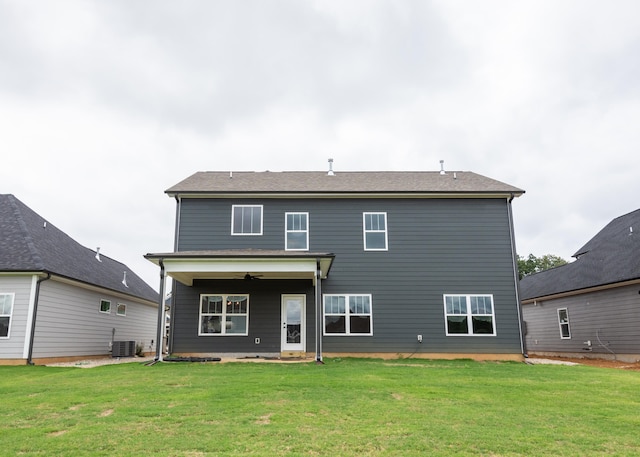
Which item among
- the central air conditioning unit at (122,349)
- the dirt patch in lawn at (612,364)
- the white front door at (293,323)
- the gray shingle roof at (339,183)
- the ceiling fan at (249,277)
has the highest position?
the gray shingle roof at (339,183)

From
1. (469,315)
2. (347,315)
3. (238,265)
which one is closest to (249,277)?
(238,265)

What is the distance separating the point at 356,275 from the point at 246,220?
13.1 ft

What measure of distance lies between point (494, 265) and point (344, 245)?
4.86 meters

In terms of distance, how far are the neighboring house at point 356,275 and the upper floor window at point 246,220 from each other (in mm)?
33

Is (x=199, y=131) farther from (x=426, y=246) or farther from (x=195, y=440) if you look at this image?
(x=195, y=440)

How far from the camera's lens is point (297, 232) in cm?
1435

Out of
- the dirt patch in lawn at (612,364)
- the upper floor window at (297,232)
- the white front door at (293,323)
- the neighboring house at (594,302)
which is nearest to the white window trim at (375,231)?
the upper floor window at (297,232)

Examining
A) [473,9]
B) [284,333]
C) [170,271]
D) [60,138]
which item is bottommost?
[284,333]

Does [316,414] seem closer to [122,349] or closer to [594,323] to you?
[122,349]

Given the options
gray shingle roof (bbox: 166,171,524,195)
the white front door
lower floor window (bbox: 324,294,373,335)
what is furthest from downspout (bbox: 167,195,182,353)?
lower floor window (bbox: 324,294,373,335)

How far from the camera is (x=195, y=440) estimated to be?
450 cm

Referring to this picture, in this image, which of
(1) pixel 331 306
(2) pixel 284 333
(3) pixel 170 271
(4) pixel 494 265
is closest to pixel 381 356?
(1) pixel 331 306

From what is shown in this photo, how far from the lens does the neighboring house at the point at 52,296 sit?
480 inches

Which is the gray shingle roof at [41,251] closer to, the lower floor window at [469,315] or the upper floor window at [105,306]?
the upper floor window at [105,306]
